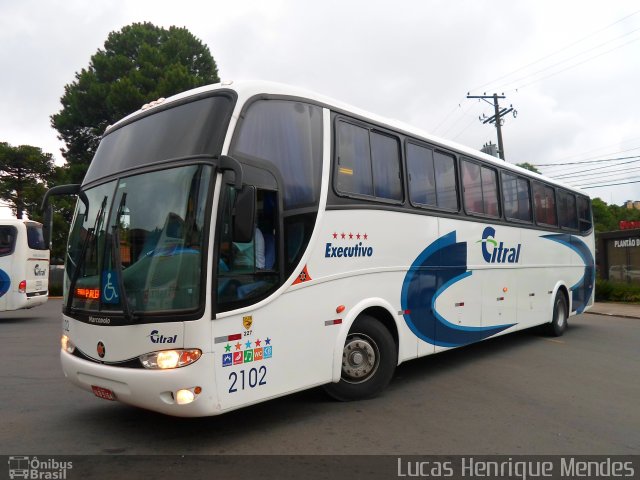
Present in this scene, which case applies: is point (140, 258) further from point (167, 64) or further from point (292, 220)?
point (167, 64)

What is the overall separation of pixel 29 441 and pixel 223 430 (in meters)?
1.69

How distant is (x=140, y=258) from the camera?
14.0 ft

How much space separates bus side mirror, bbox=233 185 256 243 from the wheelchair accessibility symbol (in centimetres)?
113

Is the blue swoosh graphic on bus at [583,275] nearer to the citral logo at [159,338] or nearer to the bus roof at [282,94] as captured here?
the bus roof at [282,94]

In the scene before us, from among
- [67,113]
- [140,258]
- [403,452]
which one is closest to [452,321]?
[403,452]

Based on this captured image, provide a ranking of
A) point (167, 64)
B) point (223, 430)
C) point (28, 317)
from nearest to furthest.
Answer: point (223, 430) < point (28, 317) < point (167, 64)

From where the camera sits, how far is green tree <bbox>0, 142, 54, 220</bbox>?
2586 cm

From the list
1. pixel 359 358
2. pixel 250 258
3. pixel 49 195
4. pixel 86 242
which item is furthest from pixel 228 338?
pixel 49 195

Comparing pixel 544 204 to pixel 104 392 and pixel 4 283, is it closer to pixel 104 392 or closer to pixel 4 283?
pixel 104 392

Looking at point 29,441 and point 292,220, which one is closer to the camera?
point 29,441

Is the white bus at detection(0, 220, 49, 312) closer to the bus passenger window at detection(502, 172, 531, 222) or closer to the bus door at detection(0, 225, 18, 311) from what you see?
the bus door at detection(0, 225, 18, 311)

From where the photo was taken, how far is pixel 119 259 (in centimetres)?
432

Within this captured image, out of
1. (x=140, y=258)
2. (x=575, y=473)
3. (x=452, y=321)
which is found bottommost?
(x=575, y=473)

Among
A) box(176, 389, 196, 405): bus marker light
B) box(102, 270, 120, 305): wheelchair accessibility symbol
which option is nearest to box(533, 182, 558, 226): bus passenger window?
box(176, 389, 196, 405): bus marker light
